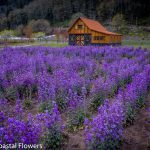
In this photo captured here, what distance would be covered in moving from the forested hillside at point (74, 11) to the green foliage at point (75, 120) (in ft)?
326

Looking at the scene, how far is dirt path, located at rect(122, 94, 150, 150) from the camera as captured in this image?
6.58 metres

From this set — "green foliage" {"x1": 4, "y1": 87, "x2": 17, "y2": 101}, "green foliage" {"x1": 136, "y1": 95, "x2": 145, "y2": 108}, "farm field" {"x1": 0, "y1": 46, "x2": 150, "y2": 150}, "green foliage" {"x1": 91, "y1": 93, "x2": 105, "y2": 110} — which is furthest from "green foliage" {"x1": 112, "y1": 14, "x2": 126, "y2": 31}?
"green foliage" {"x1": 91, "y1": 93, "x2": 105, "y2": 110}

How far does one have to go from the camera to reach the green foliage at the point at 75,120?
7.44 m

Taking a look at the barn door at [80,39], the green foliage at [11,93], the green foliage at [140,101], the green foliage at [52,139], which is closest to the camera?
the green foliage at [52,139]

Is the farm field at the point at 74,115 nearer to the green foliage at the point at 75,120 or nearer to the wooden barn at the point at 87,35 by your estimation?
the green foliage at the point at 75,120

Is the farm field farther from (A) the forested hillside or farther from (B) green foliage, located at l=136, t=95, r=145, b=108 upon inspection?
(A) the forested hillside

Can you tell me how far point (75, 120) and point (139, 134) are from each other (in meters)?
1.77

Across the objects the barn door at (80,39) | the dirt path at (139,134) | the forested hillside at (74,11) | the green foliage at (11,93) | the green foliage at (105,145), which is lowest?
the barn door at (80,39)

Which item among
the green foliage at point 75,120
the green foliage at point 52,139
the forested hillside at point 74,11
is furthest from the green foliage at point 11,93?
the forested hillside at point 74,11

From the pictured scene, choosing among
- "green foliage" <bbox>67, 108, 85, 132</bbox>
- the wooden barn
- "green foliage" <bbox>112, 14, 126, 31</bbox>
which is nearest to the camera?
"green foliage" <bbox>67, 108, 85, 132</bbox>

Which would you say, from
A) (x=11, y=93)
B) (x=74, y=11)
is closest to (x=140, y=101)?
(x=11, y=93)

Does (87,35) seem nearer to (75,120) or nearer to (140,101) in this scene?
→ (140,101)

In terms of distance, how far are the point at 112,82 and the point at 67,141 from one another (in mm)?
4397

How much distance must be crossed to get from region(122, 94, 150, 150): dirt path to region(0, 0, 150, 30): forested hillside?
9831cm
